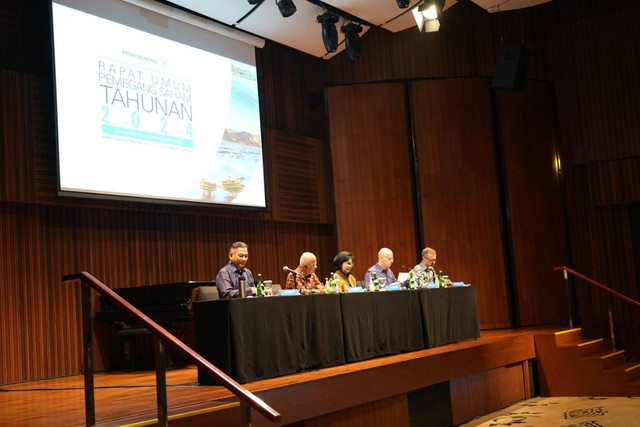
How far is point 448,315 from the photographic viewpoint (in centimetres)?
723

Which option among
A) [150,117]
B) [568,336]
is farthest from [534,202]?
[150,117]

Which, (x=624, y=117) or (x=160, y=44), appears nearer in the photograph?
(x=160, y=44)

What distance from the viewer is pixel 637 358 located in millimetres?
9617

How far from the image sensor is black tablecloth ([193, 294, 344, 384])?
15.6 feet

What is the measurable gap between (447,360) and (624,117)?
210 inches

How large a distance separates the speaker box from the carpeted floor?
3924mm

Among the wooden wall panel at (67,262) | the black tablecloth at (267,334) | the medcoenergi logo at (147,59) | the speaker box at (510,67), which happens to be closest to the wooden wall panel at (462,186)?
the speaker box at (510,67)

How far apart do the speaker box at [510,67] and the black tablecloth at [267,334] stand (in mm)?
4775

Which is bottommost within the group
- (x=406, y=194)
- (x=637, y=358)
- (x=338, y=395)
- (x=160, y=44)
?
(x=637, y=358)

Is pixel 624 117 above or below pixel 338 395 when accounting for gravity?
above

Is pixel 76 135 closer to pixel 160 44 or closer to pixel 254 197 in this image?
pixel 160 44

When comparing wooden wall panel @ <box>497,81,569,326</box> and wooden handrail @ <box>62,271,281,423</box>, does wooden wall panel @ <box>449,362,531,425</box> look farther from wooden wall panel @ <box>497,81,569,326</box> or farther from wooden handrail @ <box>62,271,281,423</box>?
Answer: wooden handrail @ <box>62,271,281,423</box>

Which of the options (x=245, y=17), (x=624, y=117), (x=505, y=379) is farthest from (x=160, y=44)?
(x=624, y=117)

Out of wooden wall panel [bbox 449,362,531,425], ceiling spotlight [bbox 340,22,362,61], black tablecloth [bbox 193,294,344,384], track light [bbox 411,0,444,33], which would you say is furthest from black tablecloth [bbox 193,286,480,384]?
ceiling spotlight [bbox 340,22,362,61]
